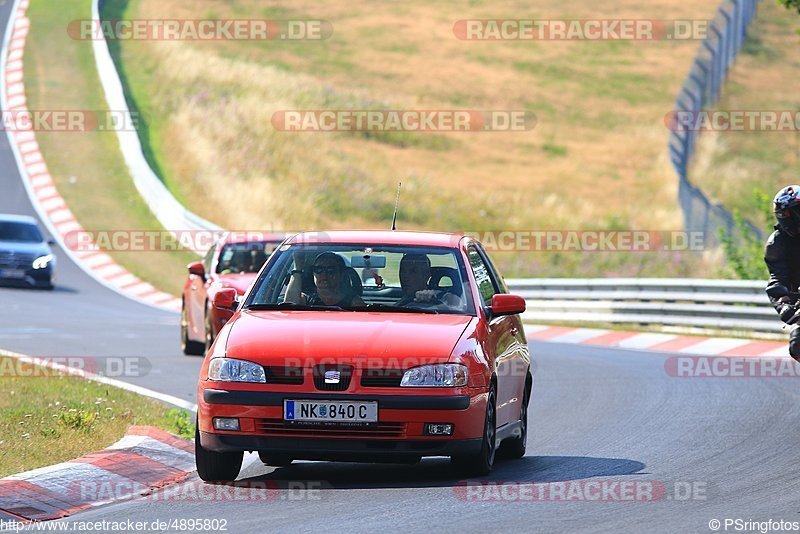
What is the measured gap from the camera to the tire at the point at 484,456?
9.73 metres

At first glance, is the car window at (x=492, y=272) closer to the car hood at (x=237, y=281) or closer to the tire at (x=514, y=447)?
the tire at (x=514, y=447)

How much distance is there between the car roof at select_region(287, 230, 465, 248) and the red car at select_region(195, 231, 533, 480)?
0.70 feet

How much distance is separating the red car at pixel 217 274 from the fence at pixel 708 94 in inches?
→ 479

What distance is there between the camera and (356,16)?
75375mm

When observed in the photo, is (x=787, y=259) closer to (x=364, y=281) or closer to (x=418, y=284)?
(x=418, y=284)

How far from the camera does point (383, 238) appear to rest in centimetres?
1085

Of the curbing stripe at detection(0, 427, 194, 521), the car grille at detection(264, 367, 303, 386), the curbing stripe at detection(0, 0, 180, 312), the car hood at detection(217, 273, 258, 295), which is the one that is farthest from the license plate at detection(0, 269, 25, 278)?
the car grille at detection(264, 367, 303, 386)

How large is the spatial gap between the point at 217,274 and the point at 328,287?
9082 mm

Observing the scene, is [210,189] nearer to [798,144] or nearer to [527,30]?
[798,144]

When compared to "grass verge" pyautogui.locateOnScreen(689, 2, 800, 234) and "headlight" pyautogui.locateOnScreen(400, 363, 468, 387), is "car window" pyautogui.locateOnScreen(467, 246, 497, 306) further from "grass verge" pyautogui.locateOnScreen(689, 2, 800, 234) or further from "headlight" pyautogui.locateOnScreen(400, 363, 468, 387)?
"grass verge" pyautogui.locateOnScreen(689, 2, 800, 234)

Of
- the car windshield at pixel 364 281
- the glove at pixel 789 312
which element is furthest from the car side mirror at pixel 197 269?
the glove at pixel 789 312

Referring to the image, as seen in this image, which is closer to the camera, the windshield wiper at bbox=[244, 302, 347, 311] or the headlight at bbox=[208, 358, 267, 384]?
the headlight at bbox=[208, 358, 267, 384]

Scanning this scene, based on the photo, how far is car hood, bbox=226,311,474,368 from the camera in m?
9.41

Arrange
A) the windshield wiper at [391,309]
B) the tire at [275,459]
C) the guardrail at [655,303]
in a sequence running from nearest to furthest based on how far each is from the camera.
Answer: the tire at [275,459]
the windshield wiper at [391,309]
the guardrail at [655,303]
